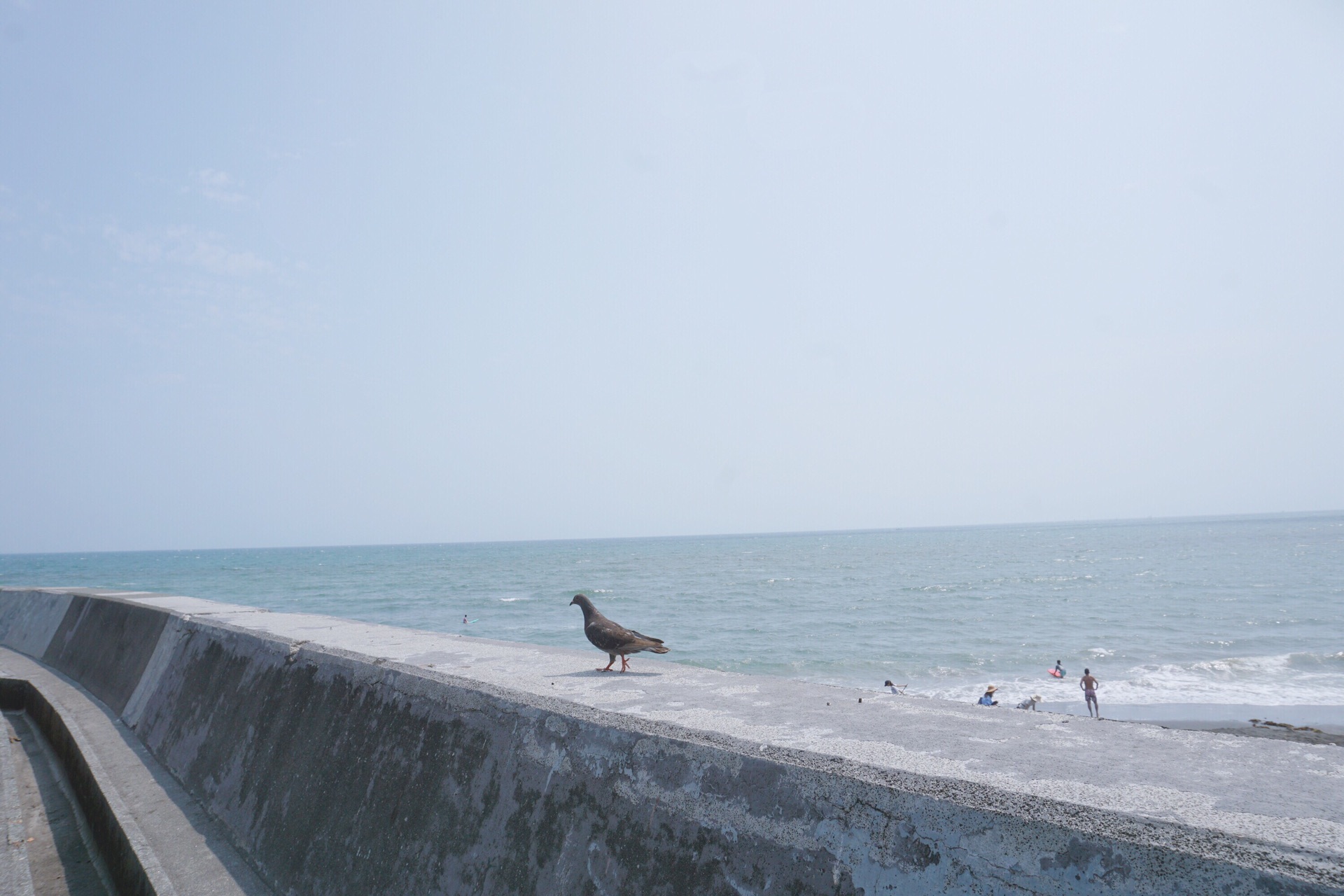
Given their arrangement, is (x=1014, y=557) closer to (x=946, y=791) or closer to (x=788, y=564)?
(x=788, y=564)

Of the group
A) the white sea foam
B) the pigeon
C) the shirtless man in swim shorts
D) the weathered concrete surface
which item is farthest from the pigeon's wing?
the shirtless man in swim shorts

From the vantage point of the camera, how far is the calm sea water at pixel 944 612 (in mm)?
A: 22625

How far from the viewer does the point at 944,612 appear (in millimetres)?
36500

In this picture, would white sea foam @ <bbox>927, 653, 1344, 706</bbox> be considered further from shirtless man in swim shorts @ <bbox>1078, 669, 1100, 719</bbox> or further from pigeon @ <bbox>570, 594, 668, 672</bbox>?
pigeon @ <bbox>570, 594, 668, 672</bbox>

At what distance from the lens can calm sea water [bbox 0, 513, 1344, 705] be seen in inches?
891

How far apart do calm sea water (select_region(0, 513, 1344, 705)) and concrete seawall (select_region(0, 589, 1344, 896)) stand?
240cm

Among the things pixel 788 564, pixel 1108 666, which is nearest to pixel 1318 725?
pixel 1108 666

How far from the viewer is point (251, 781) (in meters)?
4.54

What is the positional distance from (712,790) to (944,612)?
37.4 metres

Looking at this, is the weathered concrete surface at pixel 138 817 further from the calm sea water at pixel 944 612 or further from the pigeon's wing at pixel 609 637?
the calm sea water at pixel 944 612

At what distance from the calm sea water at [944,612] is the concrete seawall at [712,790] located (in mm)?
2395

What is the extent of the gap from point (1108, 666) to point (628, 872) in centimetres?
2653

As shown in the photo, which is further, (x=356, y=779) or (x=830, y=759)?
(x=356, y=779)

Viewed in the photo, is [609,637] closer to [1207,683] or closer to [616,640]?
[616,640]
